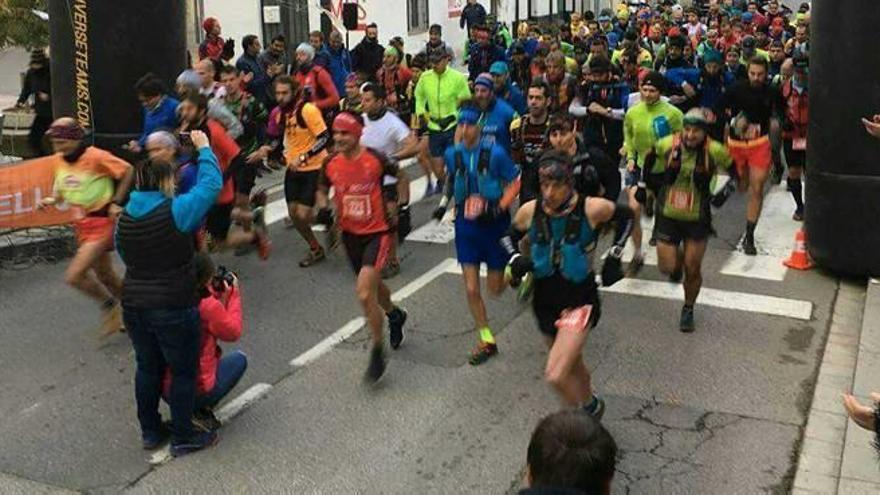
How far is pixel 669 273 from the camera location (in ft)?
26.4

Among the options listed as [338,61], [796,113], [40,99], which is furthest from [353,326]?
[338,61]

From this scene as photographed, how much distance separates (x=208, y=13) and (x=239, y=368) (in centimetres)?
1559

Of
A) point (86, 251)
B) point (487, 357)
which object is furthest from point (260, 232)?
point (487, 357)

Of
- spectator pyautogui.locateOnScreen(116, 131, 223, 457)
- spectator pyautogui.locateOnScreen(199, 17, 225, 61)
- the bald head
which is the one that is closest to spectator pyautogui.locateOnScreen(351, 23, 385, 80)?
spectator pyautogui.locateOnScreen(199, 17, 225, 61)

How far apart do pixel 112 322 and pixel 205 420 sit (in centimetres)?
220

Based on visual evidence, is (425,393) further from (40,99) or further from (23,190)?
(40,99)

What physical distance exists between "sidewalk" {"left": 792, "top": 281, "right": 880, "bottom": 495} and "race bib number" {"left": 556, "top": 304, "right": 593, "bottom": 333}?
4.40ft

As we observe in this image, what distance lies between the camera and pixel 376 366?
6758 millimetres

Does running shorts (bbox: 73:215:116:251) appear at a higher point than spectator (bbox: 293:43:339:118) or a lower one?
lower

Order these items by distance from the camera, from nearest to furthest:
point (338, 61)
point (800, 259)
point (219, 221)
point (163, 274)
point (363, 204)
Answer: point (163, 274) → point (363, 204) → point (219, 221) → point (800, 259) → point (338, 61)

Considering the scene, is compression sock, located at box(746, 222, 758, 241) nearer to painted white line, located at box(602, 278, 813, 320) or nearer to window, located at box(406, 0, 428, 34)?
painted white line, located at box(602, 278, 813, 320)

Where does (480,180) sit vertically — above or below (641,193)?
above

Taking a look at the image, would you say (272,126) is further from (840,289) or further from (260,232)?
(840,289)

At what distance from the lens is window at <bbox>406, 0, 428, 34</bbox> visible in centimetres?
2673
